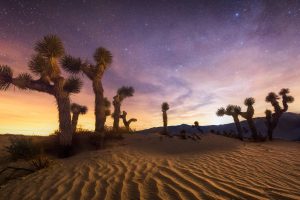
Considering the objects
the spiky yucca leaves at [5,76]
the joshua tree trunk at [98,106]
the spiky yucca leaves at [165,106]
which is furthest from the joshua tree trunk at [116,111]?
the spiky yucca leaves at [5,76]

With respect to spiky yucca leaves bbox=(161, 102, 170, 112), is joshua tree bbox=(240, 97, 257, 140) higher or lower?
lower

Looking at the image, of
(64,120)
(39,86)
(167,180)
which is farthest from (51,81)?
(167,180)

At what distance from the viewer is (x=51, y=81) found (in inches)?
431

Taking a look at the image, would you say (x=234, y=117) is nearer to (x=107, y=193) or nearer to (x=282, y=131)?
(x=107, y=193)

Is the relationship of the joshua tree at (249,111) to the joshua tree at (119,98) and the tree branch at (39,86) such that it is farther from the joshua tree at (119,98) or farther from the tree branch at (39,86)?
the tree branch at (39,86)

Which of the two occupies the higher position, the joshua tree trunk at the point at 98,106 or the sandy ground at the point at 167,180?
the joshua tree trunk at the point at 98,106

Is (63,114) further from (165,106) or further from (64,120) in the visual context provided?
(165,106)

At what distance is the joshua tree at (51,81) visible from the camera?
10.4 m

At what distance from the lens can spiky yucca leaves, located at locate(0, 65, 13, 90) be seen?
10227mm

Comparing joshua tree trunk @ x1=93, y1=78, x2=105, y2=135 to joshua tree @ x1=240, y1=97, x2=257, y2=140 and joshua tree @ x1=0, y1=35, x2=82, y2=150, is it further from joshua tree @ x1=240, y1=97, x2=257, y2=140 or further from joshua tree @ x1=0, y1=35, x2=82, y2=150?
joshua tree @ x1=240, y1=97, x2=257, y2=140

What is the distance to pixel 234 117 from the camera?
16703 mm

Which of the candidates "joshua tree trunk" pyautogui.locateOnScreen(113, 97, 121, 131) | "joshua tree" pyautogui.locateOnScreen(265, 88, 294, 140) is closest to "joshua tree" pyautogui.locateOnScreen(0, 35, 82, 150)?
"joshua tree trunk" pyautogui.locateOnScreen(113, 97, 121, 131)

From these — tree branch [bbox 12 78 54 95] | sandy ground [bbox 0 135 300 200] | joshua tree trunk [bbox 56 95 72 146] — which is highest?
tree branch [bbox 12 78 54 95]

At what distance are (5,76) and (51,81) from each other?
81.6 inches
